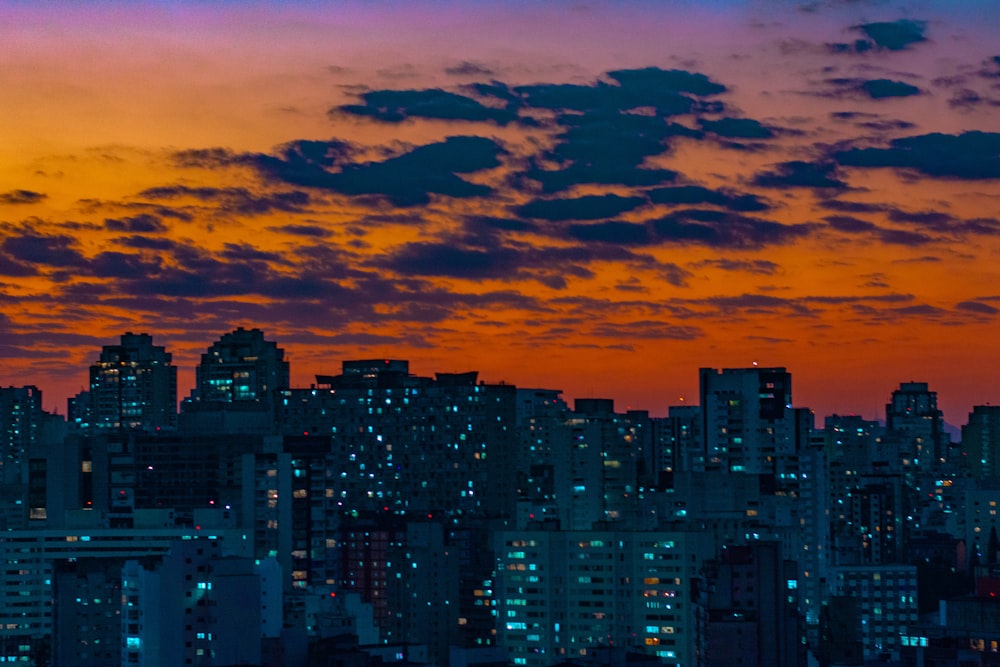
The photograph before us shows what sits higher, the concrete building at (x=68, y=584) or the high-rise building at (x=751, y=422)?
the high-rise building at (x=751, y=422)

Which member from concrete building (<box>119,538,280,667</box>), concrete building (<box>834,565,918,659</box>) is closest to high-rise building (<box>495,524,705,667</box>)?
concrete building (<box>119,538,280,667</box>)

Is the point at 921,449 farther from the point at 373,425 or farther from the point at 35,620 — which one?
the point at 35,620

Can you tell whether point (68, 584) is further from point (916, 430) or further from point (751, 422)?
point (916, 430)

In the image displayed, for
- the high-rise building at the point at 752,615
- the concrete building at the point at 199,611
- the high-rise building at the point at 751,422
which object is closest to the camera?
the concrete building at the point at 199,611

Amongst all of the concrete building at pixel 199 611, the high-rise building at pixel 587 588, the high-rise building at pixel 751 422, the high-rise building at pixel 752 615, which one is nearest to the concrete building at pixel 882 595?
the high-rise building at pixel 751 422

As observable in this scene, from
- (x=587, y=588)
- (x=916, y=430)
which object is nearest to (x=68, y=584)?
(x=587, y=588)

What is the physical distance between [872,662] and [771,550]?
524 centimetres

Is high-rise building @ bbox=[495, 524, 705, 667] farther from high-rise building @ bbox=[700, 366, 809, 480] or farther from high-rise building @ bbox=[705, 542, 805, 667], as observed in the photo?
→ high-rise building @ bbox=[700, 366, 809, 480]

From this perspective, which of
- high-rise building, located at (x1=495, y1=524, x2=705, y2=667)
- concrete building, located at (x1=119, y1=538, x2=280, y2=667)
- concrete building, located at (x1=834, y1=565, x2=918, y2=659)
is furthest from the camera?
concrete building, located at (x1=834, y1=565, x2=918, y2=659)

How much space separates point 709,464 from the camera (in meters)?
114

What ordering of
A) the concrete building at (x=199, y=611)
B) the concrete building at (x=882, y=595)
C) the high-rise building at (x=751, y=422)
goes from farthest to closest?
1. the high-rise building at (x=751, y=422)
2. the concrete building at (x=882, y=595)
3. the concrete building at (x=199, y=611)

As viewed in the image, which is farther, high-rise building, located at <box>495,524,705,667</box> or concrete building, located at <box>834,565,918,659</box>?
concrete building, located at <box>834,565,918,659</box>

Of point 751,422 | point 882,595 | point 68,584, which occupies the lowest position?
point 882,595

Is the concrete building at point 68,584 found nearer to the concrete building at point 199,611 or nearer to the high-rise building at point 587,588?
the high-rise building at point 587,588
